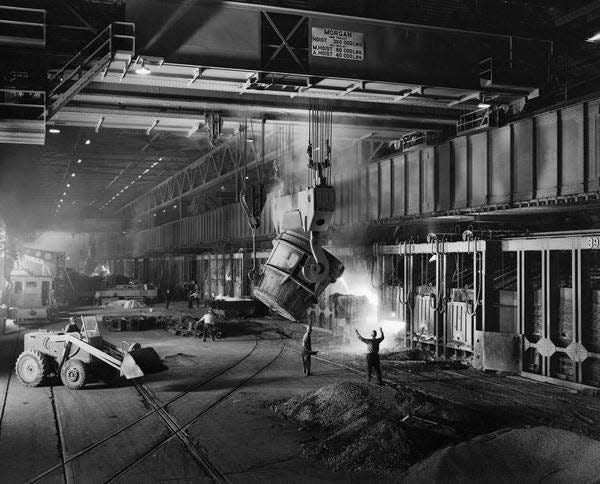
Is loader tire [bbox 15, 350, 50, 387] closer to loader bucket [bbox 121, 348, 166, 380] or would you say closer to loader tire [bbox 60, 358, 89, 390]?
loader tire [bbox 60, 358, 89, 390]

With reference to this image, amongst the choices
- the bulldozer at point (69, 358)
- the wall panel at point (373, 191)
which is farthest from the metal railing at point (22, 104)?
the wall panel at point (373, 191)

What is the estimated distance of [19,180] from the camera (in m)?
17.9

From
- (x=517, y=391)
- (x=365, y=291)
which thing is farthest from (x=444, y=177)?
(x=517, y=391)

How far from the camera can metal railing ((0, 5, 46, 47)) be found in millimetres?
9577

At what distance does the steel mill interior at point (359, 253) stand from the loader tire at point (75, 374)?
83 millimetres

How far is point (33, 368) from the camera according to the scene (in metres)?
11.8

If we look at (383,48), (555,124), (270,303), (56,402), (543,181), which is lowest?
(56,402)

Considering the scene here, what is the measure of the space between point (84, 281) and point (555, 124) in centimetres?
3433

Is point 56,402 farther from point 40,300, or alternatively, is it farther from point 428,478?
point 40,300

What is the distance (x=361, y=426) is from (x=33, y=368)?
7.87 m

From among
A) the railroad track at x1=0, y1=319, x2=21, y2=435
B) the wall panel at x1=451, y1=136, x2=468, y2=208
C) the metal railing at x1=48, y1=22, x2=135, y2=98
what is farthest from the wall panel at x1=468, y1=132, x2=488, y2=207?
the railroad track at x1=0, y1=319, x2=21, y2=435

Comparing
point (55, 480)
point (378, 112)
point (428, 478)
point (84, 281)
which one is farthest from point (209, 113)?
point (84, 281)

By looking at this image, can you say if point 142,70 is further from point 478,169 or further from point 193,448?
point 478,169

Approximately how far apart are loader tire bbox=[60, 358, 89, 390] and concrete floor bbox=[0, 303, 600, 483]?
250mm
